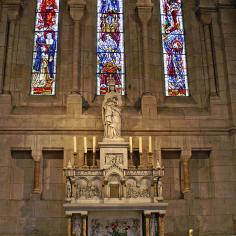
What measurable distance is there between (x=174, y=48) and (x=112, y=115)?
4061mm

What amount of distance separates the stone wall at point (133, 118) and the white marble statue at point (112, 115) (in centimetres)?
92

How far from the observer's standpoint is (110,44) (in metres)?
14.8

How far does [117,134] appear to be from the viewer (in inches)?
475

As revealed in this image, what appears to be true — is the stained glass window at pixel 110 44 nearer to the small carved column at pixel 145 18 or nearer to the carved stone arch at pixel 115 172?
the small carved column at pixel 145 18

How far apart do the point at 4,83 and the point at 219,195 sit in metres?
7.30

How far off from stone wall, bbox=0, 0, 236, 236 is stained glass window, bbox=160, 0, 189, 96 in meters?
0.28

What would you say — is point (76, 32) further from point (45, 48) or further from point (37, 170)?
point (37, 170)

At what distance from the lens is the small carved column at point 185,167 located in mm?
12711

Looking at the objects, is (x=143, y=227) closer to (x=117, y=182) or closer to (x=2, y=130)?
(x=117, y=182)


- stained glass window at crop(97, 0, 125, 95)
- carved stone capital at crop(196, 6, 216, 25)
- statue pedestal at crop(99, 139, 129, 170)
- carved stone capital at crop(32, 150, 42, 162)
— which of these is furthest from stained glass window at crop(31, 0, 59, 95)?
carved stone capital at crop(196, 6, 216, 25)

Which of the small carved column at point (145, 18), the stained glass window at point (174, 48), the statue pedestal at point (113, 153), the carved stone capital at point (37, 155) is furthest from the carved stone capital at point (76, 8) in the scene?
the statue pedestal at point (113, 153)

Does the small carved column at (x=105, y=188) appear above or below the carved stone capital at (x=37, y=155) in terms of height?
below

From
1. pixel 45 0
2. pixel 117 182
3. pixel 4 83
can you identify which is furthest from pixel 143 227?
pixel 45 0

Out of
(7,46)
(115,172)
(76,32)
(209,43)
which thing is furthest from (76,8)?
(115,172)
